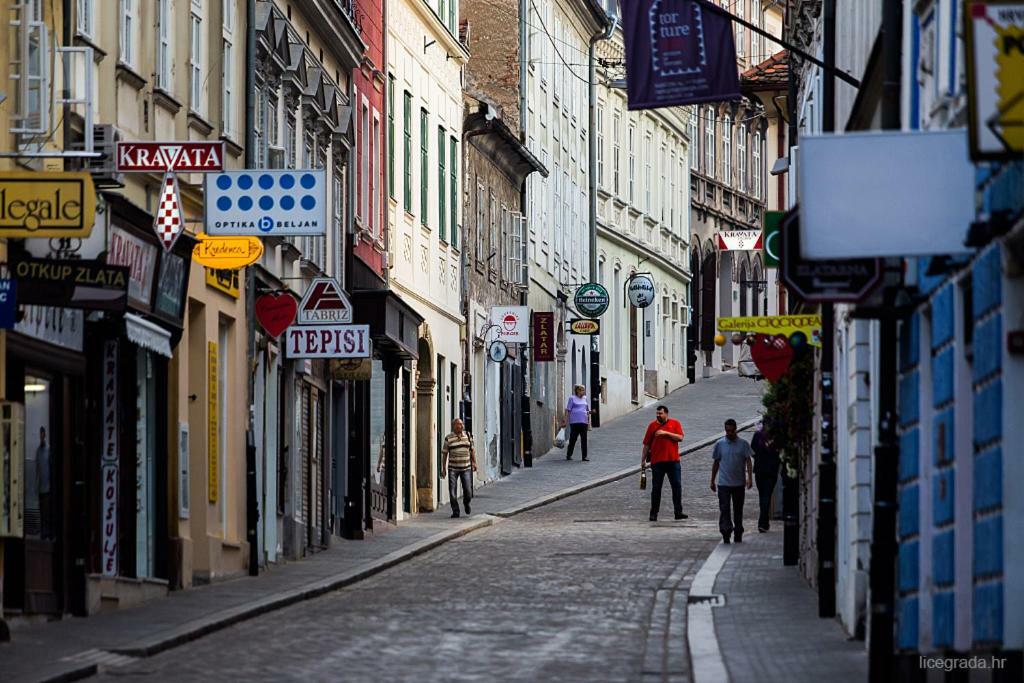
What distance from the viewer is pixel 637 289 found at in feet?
210

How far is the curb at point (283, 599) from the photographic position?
57.1ft

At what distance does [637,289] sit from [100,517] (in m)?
43.3

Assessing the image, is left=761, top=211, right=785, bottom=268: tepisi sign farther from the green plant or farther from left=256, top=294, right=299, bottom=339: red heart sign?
left=256, top=294, right=299, bottom=339: red heart sign

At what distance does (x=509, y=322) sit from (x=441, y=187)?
4961mm

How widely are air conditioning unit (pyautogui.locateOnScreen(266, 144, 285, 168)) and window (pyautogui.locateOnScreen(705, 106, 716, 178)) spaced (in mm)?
48444

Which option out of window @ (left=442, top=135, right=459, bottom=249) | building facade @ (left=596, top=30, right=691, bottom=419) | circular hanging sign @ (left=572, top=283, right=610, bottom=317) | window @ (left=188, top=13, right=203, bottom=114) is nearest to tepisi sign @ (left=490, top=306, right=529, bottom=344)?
window @ (left=442, top=135, right=459, bottom=249)

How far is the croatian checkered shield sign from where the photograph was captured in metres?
21.0

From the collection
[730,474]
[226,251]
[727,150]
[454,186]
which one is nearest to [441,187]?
[454,186]

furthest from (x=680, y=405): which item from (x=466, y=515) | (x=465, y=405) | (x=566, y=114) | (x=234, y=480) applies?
(x=234, y=480)

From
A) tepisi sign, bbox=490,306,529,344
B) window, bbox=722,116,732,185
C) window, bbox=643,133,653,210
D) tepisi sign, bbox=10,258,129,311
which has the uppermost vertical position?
window, bbox=722,116,732,185

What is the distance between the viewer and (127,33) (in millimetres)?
22141

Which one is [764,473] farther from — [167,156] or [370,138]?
[167,156]

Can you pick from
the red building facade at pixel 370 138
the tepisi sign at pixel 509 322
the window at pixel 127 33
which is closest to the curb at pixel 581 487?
the tepisi sign at pixel 509 322

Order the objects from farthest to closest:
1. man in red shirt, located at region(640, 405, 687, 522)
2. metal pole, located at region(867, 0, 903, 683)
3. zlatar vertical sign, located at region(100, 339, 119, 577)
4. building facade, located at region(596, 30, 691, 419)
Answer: building facade, located at region(596, 30, 691, 419), man in red shirt, located at region(640, 405, 687, 522), zlatar vertical sign, located at region(100, 339, 119, 577), metal pole, located at region(867, 0, 903, 683)
